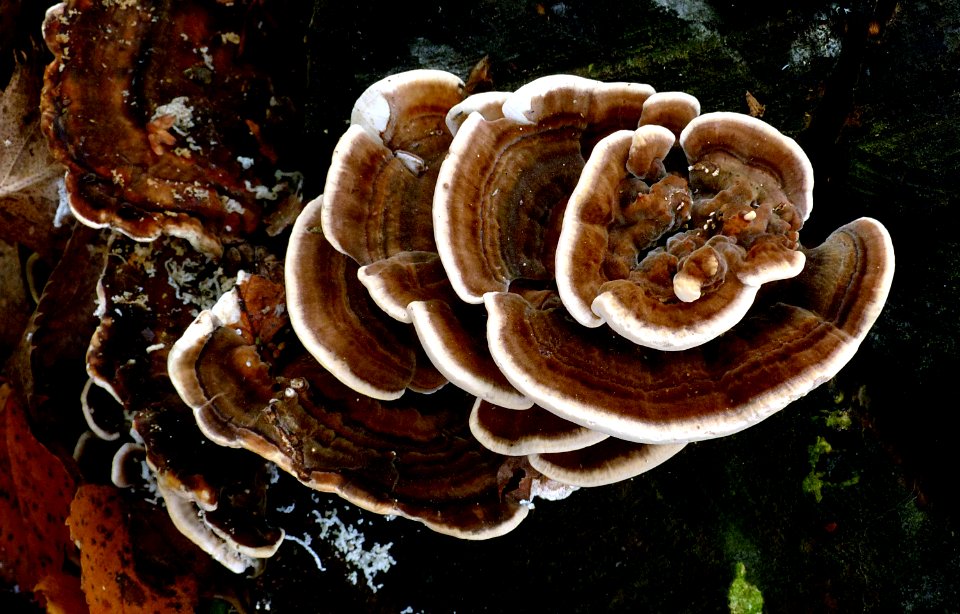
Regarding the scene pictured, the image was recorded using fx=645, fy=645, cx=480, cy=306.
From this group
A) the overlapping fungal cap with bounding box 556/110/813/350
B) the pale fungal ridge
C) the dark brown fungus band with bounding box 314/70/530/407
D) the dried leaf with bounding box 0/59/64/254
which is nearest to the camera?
the overlapping fungal cap with bounding box 556/110/813/350

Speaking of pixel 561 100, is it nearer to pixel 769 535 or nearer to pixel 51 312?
pixel 769 535

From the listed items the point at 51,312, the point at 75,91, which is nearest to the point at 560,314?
the point at 75,91

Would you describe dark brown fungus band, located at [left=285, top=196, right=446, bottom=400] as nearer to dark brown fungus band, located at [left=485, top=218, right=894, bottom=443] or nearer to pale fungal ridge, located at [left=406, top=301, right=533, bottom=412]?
pale fungal ridge, located at [left=406, top=301, right=533, bottom=412]

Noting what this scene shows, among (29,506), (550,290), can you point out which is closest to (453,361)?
(550,290)

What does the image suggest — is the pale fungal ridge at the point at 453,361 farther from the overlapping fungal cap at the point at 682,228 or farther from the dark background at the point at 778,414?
the dark background at the point at 778,414

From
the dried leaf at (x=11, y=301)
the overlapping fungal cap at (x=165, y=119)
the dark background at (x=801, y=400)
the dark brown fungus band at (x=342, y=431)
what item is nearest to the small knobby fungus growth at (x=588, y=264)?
the dark brown fungus band at (x=342, y=431)

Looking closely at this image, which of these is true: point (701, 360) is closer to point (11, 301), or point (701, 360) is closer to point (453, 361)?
point (453, 361)

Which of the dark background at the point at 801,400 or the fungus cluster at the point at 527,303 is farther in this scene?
the dark background at the point at 801,400

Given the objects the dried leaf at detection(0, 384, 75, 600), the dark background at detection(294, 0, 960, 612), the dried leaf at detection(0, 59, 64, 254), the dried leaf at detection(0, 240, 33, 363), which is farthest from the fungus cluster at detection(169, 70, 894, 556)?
the dried leaf at detection(0, 240, 33, 363)
